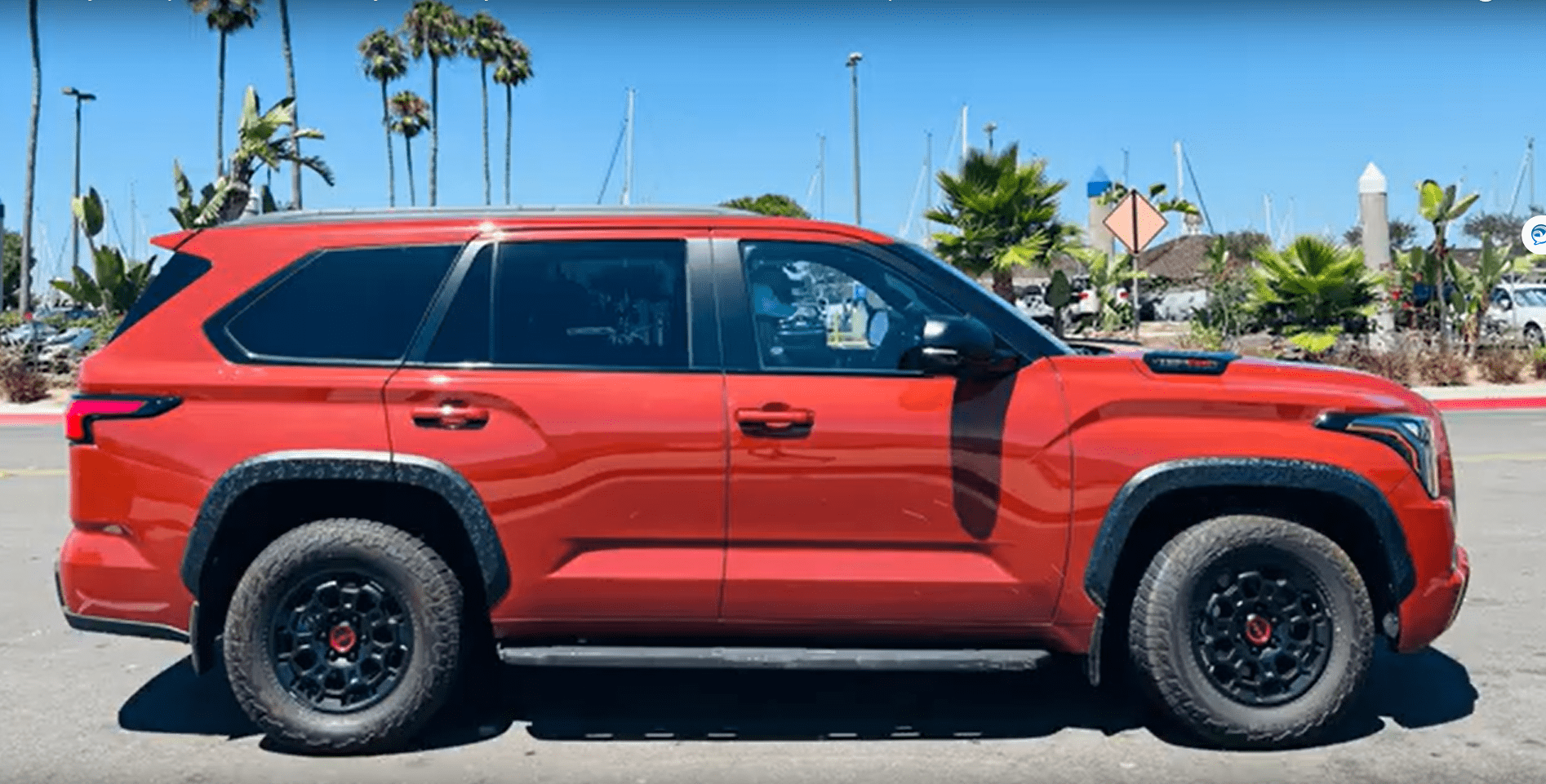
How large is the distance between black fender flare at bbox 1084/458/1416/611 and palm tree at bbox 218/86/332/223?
69.7ft

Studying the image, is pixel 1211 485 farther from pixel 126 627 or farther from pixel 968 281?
pixel 126 627

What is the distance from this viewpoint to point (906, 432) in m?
4.39

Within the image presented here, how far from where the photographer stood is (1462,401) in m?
18.6

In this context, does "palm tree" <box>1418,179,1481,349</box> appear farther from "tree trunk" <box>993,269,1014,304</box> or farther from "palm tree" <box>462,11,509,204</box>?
"palm tree" <box>462,11,509,204</box>

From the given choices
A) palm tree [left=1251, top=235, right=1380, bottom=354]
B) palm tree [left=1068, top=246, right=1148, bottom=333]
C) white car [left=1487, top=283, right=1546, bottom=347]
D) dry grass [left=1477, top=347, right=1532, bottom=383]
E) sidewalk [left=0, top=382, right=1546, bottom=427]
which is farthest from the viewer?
palm tree [left=1068, top=246, right=1148, bottom=333]

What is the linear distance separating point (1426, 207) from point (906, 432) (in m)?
20.3

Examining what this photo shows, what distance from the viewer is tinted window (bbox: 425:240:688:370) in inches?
180

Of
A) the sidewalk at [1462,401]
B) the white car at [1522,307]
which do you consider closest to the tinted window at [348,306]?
the sidewalk at [1462,401]

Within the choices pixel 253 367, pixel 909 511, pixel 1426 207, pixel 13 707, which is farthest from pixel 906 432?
pixel 1426 207

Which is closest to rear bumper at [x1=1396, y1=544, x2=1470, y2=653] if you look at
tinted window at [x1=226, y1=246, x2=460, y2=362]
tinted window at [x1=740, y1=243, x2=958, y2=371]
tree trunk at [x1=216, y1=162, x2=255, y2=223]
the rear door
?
tinted window at [x1=740, y1=243, x2=958, y2=371]

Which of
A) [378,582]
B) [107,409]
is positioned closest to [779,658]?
[378,582]

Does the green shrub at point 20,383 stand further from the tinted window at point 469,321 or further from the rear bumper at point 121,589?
the tinted window at point 469,321

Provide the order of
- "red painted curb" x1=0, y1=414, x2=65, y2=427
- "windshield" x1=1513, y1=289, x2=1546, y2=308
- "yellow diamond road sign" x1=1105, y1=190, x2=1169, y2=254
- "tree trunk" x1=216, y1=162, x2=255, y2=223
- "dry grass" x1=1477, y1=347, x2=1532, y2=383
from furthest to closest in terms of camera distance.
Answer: "windshield" x1=1513, y1=289, x2=1546, y2=308
"tree trunk" x1=216, y1=162, x2=255, y2=223
"dry grass" x1=1477, y1=347, x2=1532, y2=383
"red painted curb" x1=0, y1=414, x2=65, y2=427
"yellow diamond road sign" x1=1105, y1=190, x2=1169, y2=254

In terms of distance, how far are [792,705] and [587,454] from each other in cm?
145
